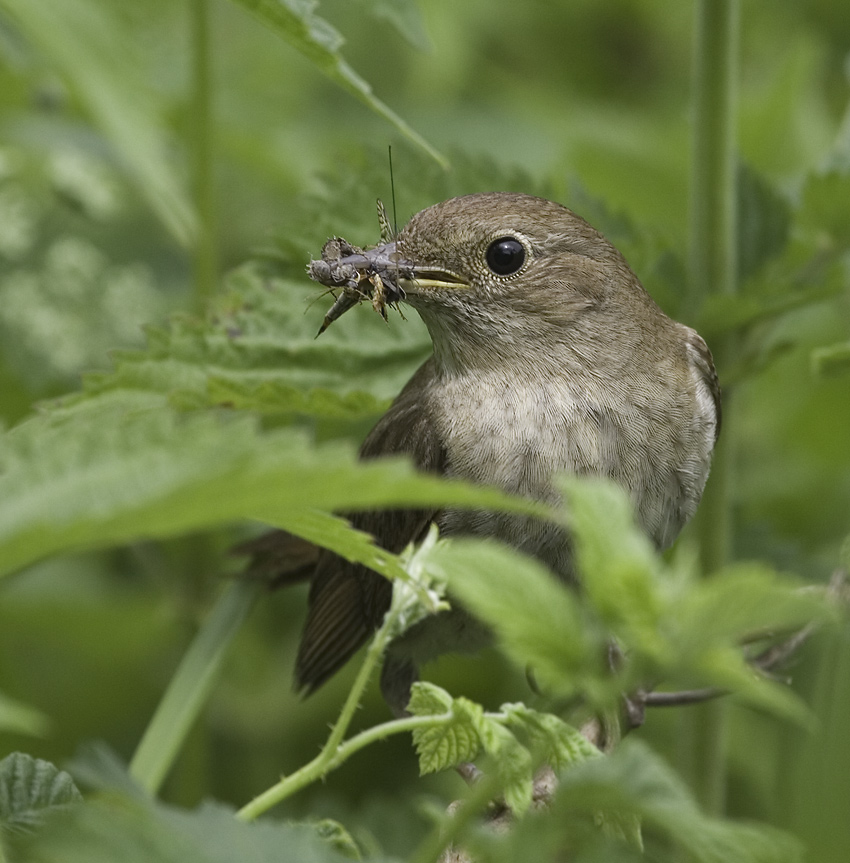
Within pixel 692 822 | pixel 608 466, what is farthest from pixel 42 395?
pixel 692 822

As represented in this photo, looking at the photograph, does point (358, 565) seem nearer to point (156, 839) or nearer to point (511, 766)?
point (511, 766)

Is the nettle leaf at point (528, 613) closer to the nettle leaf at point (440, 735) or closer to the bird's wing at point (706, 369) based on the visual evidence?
the nettle leaf at point (440, 735)

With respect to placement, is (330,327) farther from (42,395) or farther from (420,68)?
(420,68)

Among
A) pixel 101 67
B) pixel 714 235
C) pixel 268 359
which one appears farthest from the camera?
pixel 714 235

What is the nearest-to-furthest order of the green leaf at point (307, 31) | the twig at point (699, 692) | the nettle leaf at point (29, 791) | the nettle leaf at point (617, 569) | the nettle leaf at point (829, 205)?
the nettle leaf at point (617, 569)
the nettle leaf at point (29, 791)
the green leaf at point (307, 31)
the twig at point (699, 692)
the nettle leaf at point (829, 205)

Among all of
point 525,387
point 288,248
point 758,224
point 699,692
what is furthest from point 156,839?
point 758,224

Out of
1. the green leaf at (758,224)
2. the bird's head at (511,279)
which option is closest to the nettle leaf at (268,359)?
the bird's head at (511,279)

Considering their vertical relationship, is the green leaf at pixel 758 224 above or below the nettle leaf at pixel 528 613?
above
